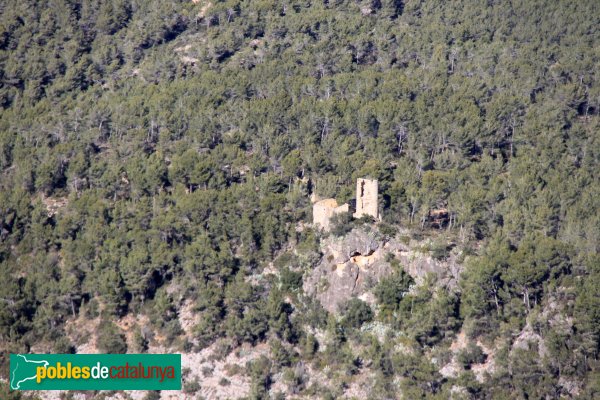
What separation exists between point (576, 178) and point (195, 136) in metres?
21.4

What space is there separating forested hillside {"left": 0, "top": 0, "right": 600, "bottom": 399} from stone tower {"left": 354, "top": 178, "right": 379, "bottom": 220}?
5.64 feet

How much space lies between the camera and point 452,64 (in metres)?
86.3

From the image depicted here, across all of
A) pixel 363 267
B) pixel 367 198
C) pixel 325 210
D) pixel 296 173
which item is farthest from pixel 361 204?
pixel 296 173

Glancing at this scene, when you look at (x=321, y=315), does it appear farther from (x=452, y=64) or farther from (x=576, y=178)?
(x=452, y=64)

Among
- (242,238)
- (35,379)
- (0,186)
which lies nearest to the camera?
(35,379)

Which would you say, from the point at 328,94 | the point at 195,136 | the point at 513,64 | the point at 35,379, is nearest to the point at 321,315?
the point at 35,379

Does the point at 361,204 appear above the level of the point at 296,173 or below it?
above

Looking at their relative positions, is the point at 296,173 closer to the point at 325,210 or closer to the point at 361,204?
the point at 325,210

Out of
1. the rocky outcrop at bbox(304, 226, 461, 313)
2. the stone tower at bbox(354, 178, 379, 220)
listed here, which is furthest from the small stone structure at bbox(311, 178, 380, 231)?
the rocky outcrop at bbox(304, 226, 461, 313)

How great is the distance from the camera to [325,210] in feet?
207

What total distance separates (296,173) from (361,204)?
698 cm

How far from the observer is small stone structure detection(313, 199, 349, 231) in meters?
62.3

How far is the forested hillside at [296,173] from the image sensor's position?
189 ft

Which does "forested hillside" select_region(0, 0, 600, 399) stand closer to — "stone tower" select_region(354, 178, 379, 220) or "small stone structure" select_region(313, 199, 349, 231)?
"small stone structure" select_region(313, 199, 349, 231)
